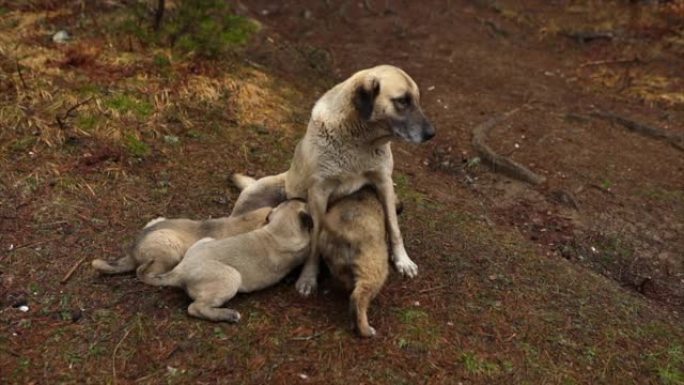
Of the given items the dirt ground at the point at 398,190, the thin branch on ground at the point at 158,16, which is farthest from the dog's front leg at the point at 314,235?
the thin branch on ground at the point at 158,16

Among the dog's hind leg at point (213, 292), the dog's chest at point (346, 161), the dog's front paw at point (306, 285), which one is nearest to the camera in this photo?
the dog's hind leg at point (213, 292)

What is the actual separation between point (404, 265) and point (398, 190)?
1.61 m

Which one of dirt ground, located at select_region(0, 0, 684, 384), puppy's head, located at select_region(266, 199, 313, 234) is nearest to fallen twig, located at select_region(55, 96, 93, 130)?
dirt ground, located at select_region(0, 0, 684, 384)

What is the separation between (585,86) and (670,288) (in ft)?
17.7

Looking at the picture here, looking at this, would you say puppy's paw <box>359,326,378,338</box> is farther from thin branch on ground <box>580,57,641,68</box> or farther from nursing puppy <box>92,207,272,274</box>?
thin branch on ground <box>580,57,641,68</box>

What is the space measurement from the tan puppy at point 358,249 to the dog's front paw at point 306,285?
18cm

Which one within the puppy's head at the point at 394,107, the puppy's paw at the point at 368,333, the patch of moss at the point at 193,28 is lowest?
the puppy's paw at the point at 368,333

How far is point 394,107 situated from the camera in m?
4.60

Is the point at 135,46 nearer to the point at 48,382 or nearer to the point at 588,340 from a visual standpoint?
the point at 48,382

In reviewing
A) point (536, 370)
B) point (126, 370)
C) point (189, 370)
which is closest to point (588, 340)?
point (536, 370)

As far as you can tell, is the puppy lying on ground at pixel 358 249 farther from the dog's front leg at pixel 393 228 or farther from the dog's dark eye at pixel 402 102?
the dog's dark eye at pixel 402 102

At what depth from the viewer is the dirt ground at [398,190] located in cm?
407

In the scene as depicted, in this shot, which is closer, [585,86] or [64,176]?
[64,176]

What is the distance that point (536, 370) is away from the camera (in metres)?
4.11
